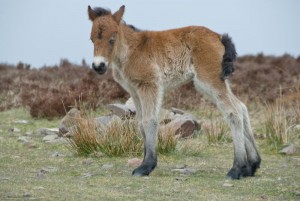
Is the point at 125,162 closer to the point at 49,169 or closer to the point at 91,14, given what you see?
the point at 49,169

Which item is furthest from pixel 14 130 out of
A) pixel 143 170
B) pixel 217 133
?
pixel 143 170

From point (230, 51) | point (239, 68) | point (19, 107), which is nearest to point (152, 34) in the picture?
point (230, 51)

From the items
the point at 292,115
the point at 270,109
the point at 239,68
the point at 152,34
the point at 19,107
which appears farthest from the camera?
the point at 239,68

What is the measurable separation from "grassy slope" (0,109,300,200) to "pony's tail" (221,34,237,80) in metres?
1.72

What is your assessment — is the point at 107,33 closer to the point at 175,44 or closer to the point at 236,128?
the point at 175,44

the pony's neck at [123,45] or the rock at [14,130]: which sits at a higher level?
the pony's neck at [123,45]

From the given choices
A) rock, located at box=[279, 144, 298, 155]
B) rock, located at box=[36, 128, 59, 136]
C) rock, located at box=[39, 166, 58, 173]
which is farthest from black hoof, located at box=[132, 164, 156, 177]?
rock, located at box=[36, 128, 59, 136]

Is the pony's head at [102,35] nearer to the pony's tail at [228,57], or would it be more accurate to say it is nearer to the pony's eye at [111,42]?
the pony's eye at [111,42]

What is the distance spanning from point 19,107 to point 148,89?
14089mm

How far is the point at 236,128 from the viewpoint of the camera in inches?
440

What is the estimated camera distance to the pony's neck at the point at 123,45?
37.9ft

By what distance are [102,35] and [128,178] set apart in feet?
7.87

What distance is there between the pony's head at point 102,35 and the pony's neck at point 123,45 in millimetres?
215

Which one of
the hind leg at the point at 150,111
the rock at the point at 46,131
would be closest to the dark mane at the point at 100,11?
the hind leg at the point at 150,111
